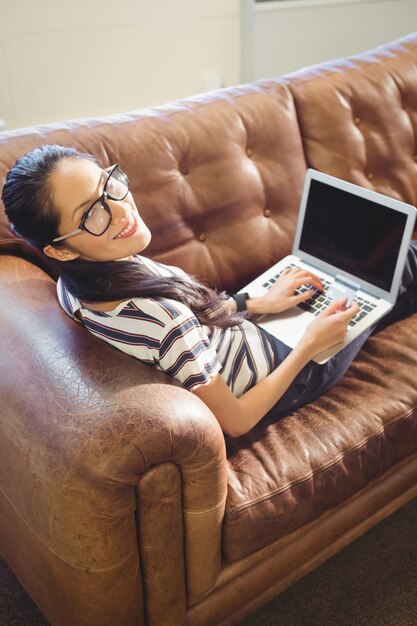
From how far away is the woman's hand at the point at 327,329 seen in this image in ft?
4.57

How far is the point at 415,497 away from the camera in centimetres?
170

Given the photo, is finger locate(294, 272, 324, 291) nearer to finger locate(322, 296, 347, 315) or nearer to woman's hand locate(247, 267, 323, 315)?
woman's hand locate(247, 267, 323, 315)

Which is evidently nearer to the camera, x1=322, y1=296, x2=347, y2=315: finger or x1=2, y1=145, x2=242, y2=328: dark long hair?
x1=2, y1=145, x2=242, y2=328: dark long hair

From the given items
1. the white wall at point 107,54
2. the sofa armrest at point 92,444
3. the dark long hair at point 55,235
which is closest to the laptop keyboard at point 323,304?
the dark long hair at point 55,235

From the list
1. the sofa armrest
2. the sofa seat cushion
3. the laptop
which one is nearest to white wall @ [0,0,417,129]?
the laptop

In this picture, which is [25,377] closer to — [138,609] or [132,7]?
[138,609]

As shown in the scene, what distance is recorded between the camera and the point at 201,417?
3.49 ft

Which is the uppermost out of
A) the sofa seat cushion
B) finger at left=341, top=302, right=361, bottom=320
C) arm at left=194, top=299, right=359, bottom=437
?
finger at left=341, top=302, right=361, bottom=320

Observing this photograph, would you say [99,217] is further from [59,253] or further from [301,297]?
[301,297]

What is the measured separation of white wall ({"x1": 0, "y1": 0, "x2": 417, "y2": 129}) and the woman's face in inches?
60.5

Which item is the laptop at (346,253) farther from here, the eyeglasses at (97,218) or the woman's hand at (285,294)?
the eyeglasses at (97,218)

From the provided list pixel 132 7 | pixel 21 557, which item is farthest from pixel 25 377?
pixel 132 7

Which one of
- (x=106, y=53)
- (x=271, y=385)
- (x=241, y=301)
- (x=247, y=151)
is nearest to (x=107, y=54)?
(x=106, y=53)

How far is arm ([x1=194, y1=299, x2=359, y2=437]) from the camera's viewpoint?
3.95 feet
